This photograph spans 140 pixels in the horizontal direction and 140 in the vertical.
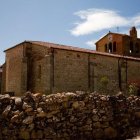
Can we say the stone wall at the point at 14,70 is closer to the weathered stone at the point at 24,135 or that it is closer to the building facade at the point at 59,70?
the building facade at the point at 59,70

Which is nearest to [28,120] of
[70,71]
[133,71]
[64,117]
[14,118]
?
[14,118]

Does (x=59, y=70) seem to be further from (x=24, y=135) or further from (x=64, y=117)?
(x=24, y=135)

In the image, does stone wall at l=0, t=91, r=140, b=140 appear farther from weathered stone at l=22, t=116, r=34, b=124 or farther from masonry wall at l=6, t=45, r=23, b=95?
masonry wall at l=6, t=45, r=23, b=95

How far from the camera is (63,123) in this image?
998 cm

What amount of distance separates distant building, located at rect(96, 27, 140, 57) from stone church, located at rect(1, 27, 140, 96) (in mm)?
10863

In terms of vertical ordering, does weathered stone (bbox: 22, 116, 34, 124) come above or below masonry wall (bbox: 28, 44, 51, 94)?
below

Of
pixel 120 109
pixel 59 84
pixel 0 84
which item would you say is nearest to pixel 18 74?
pixel 59 84

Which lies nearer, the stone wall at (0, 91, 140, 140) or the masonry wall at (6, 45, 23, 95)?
the stone wall at (0, 91, 140, 140)

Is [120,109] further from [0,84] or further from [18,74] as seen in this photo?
[0,84]

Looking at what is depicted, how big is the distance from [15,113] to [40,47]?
19900mm

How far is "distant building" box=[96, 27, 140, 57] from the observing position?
149 feet

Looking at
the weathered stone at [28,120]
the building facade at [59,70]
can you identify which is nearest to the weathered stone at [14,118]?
the weathered stone at [28,120]

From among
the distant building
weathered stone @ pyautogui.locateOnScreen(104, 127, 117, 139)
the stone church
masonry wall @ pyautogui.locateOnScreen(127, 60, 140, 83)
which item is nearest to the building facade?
the stone church

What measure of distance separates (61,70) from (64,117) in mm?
18215
